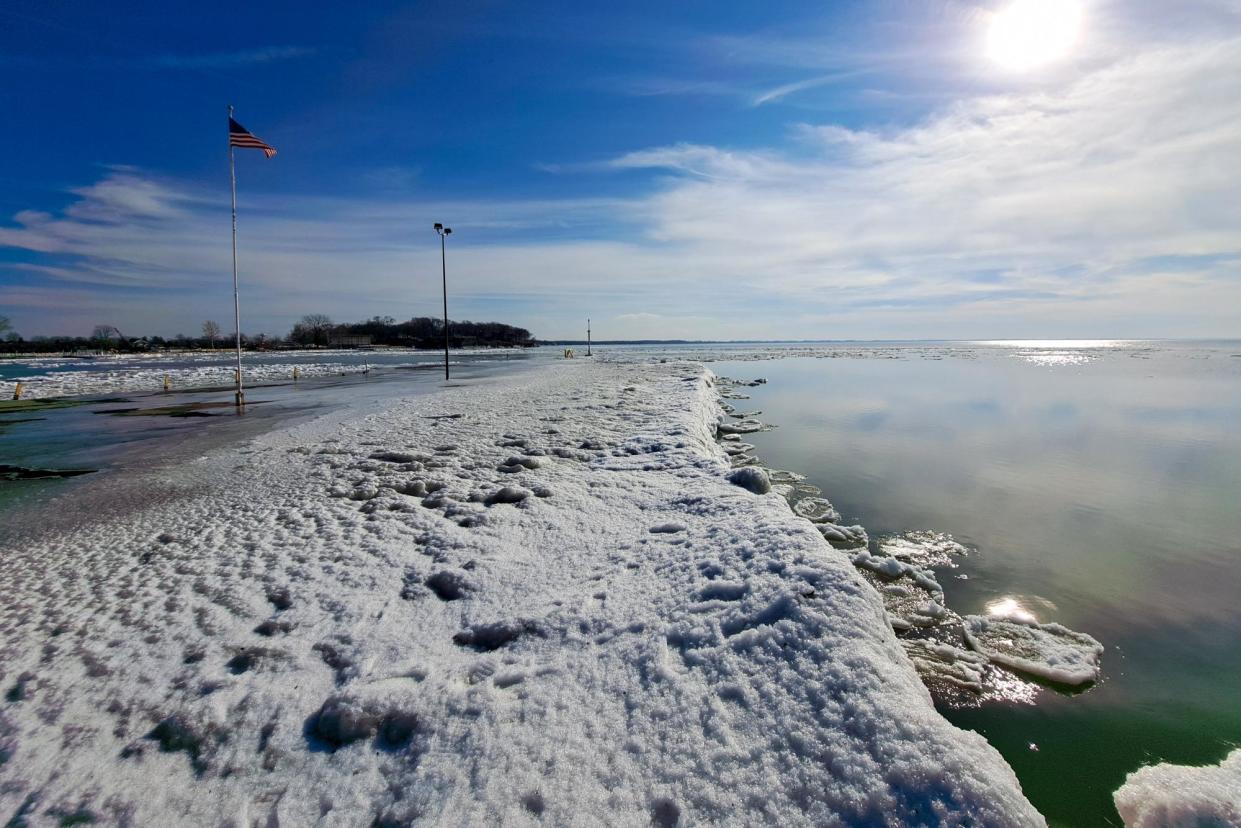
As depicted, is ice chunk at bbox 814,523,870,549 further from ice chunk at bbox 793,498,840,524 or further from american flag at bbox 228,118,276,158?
american flag at bbox 228,118,276,158

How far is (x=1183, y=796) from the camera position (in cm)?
287

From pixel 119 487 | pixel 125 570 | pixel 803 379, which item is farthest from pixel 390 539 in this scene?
pixel 803 379

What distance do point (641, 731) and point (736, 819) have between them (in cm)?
65

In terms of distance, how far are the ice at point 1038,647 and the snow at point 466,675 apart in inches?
54.2

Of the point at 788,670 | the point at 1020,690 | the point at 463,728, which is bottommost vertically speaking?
the point at 1020,690

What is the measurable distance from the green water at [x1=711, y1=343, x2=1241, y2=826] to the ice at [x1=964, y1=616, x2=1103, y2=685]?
0.46 ft

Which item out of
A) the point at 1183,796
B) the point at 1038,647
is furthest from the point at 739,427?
the point at 1183,796

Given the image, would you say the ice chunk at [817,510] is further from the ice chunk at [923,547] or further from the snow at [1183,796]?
the snow at [1183,796]

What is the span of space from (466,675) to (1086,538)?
304 inches

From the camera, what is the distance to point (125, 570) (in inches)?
191

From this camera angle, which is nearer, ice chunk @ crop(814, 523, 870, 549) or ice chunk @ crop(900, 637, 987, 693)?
ice chunk @ crop(900, 637, 987, 693)

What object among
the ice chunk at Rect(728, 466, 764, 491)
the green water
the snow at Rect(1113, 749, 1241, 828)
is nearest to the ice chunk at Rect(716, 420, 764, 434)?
the green water

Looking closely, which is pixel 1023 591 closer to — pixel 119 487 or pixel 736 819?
pixel 736 819

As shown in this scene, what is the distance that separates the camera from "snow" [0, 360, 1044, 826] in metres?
2.42
